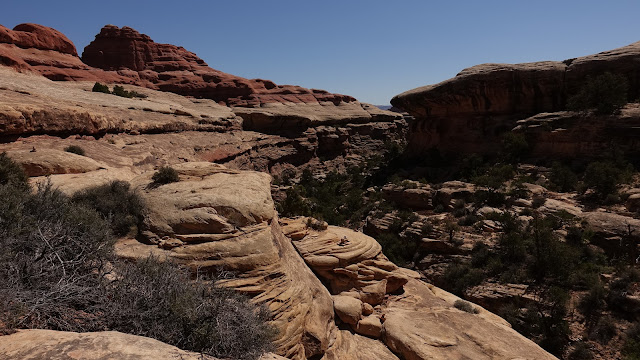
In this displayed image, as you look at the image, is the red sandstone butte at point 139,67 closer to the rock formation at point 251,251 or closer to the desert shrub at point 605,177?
the rock formation at point 251,251

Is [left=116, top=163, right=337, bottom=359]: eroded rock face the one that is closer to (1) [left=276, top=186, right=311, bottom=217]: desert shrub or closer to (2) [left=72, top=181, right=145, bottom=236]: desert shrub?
(2) [left=72, top=181, right=145, bottom=236]: desert shrub

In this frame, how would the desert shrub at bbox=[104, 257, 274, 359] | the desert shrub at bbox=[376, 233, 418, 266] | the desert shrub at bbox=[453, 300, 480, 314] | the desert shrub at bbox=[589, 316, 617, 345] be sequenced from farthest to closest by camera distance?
the desert shrub at bbox=[376, 233, 418, 266], the desert shrub at bbox=[589, 316, 617, 345], the desert shrub at bbox=[453, 300, 480, 314], the desert shrub at bbox=[104, 257, 274, 359]

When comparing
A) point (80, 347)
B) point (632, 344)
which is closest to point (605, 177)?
point (632, 344)

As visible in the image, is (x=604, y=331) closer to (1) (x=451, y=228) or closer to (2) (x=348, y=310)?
(1) (x=451, y=228)

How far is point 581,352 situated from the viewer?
1185 cm

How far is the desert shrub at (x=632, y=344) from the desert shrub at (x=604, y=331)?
17.2 inches

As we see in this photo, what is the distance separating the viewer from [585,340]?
1235 centimetres

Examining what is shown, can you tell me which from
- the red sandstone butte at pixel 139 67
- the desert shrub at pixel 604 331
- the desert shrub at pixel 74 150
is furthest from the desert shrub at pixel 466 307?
the red sandstone butte at pixel 139 67

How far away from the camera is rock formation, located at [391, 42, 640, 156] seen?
2717cm

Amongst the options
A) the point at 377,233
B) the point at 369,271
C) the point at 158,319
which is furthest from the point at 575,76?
the point at 158,319

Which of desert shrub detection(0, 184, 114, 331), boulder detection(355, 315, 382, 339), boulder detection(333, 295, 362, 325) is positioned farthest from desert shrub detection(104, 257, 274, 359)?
boulder detection(355, 315, 382, 339)

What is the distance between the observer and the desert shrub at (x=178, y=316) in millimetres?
3744

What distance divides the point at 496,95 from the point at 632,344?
79.7 feet

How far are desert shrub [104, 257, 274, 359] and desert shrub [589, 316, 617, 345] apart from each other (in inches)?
545
